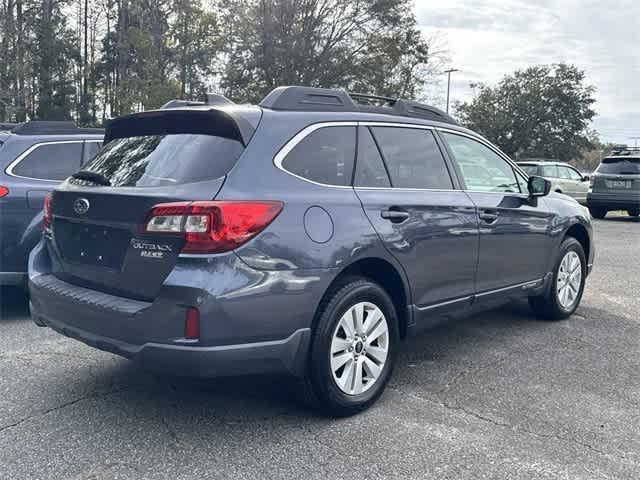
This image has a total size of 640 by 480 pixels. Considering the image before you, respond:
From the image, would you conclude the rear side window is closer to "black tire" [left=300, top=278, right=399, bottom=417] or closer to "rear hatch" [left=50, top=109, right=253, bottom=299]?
"black tire" [left=300, top=278, right=399, bottom=417]

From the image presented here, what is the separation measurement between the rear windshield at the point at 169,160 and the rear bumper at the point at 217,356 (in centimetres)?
81

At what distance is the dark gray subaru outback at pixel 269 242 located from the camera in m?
2.86

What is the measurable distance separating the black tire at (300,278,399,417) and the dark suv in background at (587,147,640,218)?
49.2 feet

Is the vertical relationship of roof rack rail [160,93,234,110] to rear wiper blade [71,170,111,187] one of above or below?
above

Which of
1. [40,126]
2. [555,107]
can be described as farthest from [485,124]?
[40,126]

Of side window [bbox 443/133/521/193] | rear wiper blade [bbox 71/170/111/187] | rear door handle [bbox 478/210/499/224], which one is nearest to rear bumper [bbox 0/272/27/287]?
rear wiper blade [bbox 71/170/111/187]

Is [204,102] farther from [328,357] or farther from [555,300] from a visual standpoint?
[555,300]

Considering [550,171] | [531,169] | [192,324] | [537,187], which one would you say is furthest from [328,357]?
[550,171]

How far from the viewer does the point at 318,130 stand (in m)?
3.47

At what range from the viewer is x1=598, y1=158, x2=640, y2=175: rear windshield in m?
16.5

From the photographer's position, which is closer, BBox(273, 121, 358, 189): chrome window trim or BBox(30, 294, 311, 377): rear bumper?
BBox(30, 294, 311, 377): rear bumper

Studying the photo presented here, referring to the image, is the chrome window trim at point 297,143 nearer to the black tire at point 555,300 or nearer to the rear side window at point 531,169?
the black tire at point 555,300

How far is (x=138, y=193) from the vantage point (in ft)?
10.0

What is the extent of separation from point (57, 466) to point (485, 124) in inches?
1963
